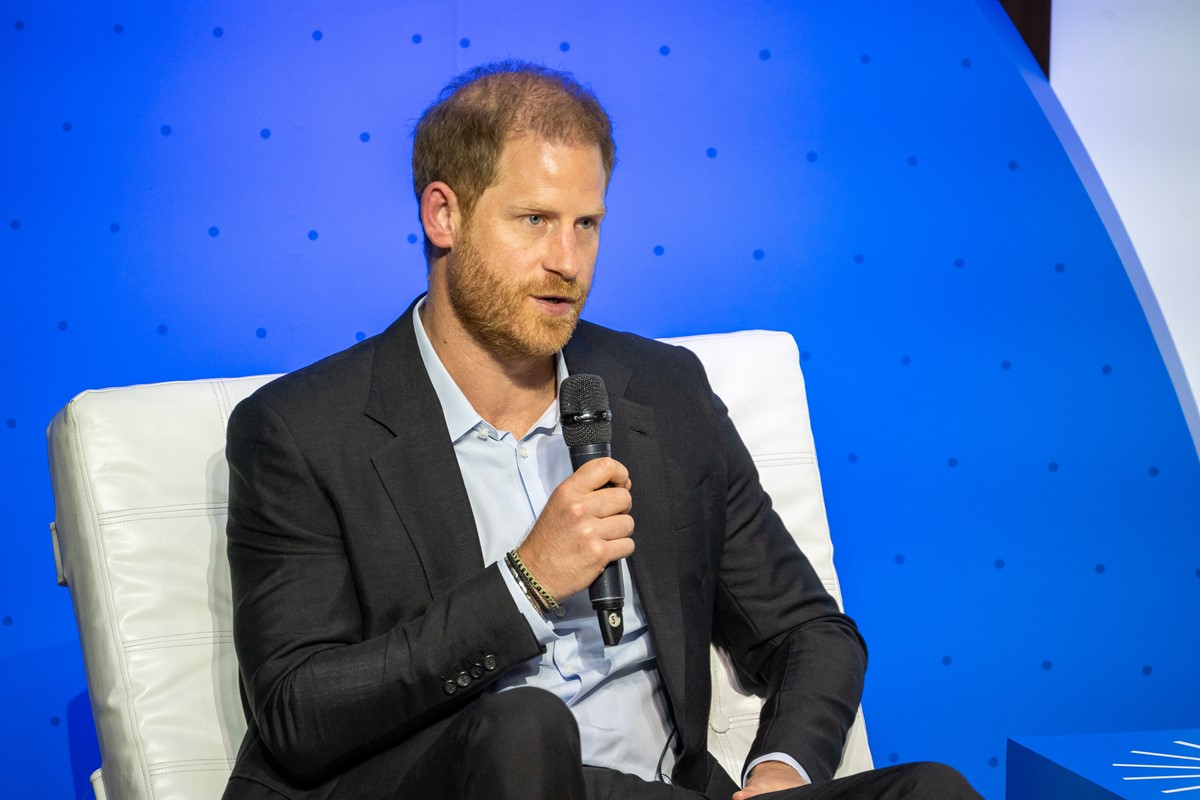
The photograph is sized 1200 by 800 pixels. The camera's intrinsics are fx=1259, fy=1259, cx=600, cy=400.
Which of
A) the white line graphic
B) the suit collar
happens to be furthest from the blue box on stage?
the suit collar

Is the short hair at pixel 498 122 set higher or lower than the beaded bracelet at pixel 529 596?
higher

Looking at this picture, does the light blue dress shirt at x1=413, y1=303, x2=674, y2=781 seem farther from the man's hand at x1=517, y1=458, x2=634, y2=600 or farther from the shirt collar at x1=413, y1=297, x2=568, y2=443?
the man's hand at x1=517, y1=458, x2=634, y2=600

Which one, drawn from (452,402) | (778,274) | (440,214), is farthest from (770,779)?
→ (778,274)

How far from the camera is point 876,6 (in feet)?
8.36

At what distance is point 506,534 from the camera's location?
1.70 metres

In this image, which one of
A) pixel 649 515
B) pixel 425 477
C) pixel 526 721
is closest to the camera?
pixel 526 721

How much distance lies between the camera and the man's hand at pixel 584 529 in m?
1.45

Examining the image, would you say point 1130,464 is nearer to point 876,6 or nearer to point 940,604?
point 940,604

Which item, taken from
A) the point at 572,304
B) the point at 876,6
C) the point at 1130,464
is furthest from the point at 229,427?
the point at 1130,464

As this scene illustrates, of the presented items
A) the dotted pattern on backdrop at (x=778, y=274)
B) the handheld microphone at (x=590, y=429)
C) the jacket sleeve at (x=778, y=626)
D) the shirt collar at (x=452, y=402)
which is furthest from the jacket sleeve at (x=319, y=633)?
the dotted pattern on backdrop at (x=778, y=274)

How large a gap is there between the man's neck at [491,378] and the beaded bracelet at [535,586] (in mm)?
317

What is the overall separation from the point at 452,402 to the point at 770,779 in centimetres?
66

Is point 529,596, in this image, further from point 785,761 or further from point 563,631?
point 785,761

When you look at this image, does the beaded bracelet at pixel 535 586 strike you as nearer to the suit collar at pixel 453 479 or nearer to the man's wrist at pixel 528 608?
the man's wrist at pixel 528 608
